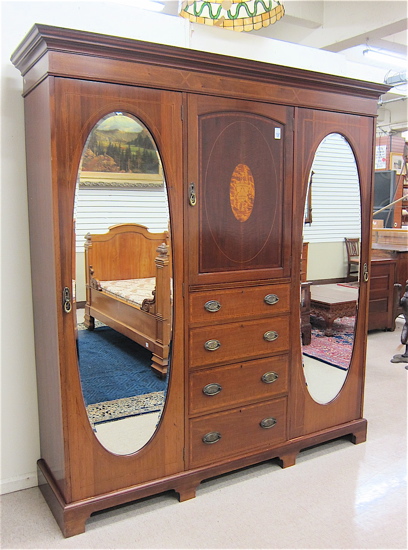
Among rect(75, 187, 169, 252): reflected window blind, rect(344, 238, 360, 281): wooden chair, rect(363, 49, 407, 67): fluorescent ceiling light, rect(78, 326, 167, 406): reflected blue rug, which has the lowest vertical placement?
rect(78, 326, 167, 406): reflected blue rug

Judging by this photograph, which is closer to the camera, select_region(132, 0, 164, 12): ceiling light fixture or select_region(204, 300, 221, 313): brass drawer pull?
select_region(204, 300, 221, 313): brass drawer pull

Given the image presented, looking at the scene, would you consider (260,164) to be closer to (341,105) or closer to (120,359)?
(341,105)

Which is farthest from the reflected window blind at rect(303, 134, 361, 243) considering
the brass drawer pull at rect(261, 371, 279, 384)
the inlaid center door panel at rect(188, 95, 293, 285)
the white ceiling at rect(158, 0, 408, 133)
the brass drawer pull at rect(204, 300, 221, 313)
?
the white ceiling at rect(158, 0, 408, 133)

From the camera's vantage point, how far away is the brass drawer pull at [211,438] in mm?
2311

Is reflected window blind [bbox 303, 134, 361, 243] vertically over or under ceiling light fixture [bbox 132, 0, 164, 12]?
under

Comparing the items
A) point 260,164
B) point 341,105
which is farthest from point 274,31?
point 260,164

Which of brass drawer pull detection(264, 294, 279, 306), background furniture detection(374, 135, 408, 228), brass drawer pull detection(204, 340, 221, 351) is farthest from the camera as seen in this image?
background furniture detection(374, 135, 408, 228)

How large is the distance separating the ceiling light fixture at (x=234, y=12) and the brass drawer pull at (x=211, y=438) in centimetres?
209

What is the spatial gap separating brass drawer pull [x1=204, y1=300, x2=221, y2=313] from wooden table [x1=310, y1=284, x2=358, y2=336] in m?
0.54

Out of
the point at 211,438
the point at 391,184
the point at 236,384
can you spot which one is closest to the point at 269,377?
the point at 236,384

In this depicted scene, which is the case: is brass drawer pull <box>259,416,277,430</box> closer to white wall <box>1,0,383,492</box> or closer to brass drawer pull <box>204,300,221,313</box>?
brass drawer pull <box>204,300,221,313</box>

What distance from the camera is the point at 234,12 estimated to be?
8.30 ft

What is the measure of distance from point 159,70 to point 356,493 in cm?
214

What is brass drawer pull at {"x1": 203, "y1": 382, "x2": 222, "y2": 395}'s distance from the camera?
2.28m
